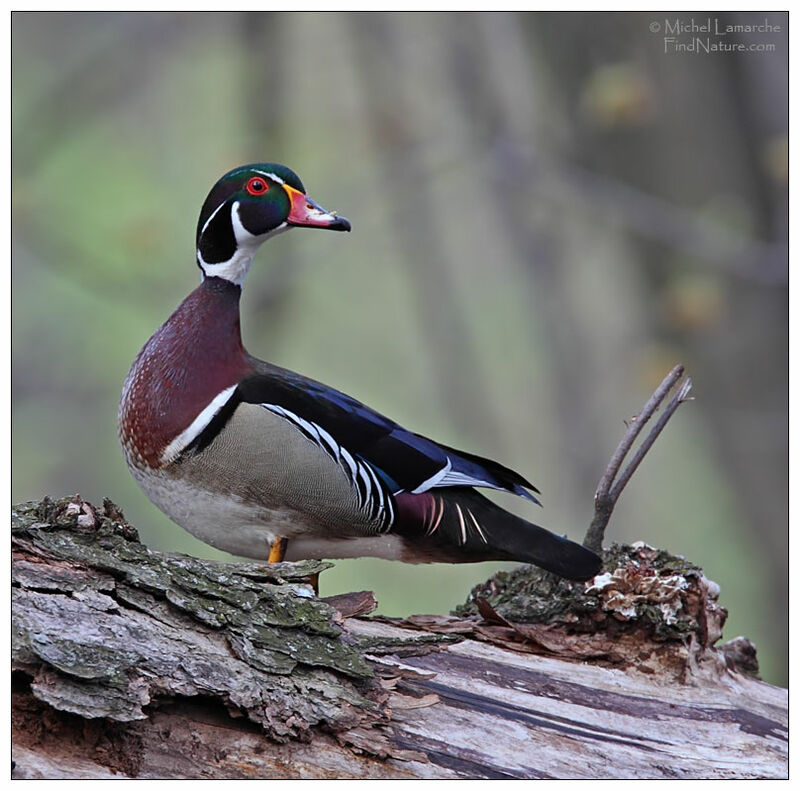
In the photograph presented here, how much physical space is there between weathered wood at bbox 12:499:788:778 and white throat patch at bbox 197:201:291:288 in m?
0.74

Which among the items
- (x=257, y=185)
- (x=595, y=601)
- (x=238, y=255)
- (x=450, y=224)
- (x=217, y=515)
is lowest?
(x=595, y=601)

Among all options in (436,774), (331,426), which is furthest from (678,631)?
(331,426)

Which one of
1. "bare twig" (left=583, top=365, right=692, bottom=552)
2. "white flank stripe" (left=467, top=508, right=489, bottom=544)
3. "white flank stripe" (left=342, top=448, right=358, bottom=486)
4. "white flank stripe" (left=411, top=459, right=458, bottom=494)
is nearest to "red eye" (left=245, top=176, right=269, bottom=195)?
"white flank stripe" (left=342, top=448, right=358, bottom=486)

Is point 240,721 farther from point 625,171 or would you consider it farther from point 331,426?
point 625,171

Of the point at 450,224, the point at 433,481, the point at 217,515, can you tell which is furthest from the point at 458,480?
the point at 450,224

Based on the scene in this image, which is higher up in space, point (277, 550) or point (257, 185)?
point (257, 185)

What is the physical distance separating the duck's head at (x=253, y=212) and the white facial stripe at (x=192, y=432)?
39 cm

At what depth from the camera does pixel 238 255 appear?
7.82 ft

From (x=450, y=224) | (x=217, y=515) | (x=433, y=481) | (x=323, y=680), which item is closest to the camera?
(x=323, y=680)

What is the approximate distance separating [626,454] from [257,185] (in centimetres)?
104

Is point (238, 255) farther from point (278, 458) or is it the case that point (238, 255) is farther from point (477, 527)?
point (477, 527)

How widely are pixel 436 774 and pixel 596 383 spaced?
3506mm

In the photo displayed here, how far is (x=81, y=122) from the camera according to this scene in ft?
15.6

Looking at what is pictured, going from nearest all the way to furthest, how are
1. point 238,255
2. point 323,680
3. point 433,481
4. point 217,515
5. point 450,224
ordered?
point 323,680
point 217,515
point 433,481
point 238,255
point 450,224
